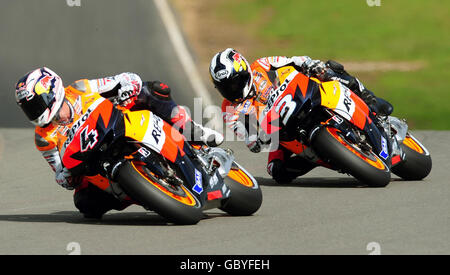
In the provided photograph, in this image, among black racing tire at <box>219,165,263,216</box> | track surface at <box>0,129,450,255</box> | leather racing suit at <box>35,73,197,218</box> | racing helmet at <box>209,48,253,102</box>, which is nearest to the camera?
track surface at <box>0,129,450,255</box>

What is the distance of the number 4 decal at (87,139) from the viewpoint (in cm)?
882

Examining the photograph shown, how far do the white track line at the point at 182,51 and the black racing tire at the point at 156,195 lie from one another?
10636mm

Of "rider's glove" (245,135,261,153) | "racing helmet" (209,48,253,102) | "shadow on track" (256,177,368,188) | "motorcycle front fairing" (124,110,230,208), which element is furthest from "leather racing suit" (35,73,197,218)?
"shadow on track" (256,177,368,188)

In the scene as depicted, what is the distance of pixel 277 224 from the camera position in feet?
30.4

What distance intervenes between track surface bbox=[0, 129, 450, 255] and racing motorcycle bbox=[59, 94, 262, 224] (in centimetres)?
26

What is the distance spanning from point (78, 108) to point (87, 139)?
72 cm

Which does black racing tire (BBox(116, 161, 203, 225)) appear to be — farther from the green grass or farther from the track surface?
the green grass

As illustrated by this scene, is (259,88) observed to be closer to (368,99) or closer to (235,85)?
(235,85)

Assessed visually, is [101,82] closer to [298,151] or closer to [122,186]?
[122,186]

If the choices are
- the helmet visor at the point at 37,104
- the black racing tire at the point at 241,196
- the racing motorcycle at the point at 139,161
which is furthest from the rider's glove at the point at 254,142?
the helmet visor at the point at 37,104

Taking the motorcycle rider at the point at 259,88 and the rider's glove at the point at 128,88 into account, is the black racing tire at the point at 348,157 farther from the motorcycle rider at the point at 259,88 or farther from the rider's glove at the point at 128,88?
the rider's glove at the point at 128,88

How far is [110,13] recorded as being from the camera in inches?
1107

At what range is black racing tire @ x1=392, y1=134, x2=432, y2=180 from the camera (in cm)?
1203

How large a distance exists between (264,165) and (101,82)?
4725 millimetres
